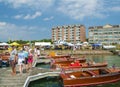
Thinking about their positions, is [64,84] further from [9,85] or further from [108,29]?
[108,29]

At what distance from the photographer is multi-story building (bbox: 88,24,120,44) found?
589 feet

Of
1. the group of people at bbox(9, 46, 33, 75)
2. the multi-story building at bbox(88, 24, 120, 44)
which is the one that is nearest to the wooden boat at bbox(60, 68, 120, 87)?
the group of people at bbox(9, 46, 33, 75)

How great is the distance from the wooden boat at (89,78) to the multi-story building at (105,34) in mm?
154934

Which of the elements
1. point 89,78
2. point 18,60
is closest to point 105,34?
point 89,78

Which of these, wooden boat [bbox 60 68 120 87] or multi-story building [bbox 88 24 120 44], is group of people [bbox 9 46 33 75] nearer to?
wooden boat [bbox 60 68 120 87]

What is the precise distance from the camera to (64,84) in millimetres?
22094

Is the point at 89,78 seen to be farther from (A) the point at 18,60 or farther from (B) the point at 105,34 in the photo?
(B) the point at 105,34

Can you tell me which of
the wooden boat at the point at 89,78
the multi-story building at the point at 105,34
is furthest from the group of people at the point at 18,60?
the multi-story building at the point at 105,34

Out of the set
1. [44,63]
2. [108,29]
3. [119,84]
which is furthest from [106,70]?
[108,29]

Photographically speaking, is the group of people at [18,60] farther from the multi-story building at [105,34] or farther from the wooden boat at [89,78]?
the multi-story building at [105,34]

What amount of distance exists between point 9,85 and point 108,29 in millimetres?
167359

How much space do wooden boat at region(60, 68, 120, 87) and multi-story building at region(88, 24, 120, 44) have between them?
155 metres

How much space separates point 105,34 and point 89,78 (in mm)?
161658

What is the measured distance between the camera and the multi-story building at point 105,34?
179 metres
